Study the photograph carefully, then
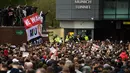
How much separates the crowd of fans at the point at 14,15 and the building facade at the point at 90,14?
97.7 ft

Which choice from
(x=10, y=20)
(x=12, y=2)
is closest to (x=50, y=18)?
(x=12, y=2)

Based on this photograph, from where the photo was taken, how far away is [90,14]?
64.6 m

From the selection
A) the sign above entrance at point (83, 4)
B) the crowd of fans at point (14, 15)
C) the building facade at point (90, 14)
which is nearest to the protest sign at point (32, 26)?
the crowd of fans at point (14, 15)

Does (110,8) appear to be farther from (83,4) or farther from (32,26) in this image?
(32,26)

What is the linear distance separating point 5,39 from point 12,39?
0.46 m

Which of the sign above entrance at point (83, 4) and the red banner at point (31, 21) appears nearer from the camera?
the red banner at point (31, 21)

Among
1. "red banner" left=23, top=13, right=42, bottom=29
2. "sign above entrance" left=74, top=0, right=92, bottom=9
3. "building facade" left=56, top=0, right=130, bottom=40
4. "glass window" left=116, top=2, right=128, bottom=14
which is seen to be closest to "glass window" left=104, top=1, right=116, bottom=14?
"building facade" left=56, top=0, right=130, bottom=40

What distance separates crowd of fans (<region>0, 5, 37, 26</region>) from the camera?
34.2 m

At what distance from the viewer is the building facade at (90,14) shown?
64625 mm

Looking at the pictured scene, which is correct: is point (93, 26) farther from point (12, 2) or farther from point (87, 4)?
point (12, 2)

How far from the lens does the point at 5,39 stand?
32.4m

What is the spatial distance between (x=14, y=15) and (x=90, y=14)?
3069 cm

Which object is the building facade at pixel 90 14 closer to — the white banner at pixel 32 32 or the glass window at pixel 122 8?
the glass window at pixel 122 8

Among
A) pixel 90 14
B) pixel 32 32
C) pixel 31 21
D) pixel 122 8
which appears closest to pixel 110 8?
pixel 122 8
